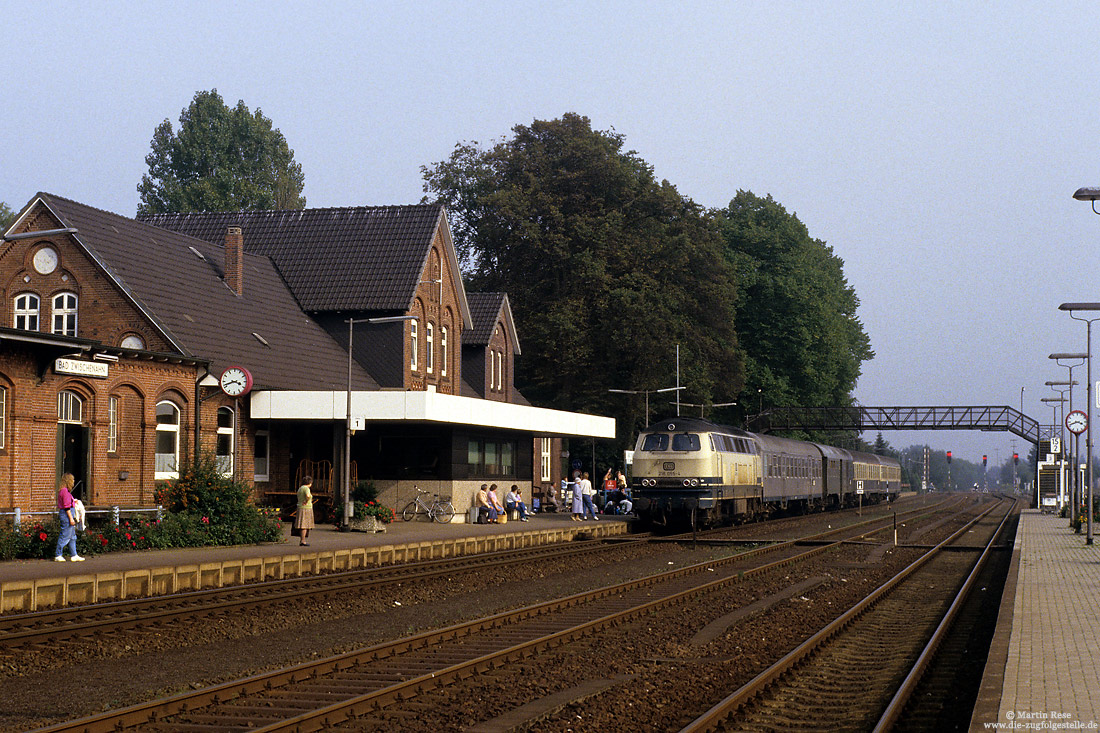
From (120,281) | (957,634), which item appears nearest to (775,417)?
(120,281)

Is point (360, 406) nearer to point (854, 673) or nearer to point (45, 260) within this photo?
point (45, 260)

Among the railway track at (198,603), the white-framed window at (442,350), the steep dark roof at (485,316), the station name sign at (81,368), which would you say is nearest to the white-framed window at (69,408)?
the station name sign at (81,368)

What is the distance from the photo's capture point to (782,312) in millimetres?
73625

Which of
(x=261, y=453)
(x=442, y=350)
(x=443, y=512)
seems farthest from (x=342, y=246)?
(x=443, y=512)

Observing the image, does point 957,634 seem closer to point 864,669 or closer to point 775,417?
point 864,669

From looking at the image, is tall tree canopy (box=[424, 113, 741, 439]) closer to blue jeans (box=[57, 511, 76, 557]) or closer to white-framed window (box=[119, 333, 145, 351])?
white-framed window (box=[119, 333, 145, 351])

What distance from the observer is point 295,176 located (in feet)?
261

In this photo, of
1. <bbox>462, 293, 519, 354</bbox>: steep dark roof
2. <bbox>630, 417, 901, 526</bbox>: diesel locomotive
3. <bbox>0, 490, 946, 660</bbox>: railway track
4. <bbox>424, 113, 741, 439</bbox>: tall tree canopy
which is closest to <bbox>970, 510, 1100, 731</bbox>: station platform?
<bbox>0, 490, 946, 660</bbox>: railway track

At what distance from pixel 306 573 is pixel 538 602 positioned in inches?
271

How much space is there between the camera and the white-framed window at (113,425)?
27.9 metres

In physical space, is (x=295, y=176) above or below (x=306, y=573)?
above

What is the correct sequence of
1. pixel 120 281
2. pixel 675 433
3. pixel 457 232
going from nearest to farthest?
pixel 120 281, pixel 675 433, pixel 457 232

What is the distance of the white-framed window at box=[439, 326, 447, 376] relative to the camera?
4503 centimetres

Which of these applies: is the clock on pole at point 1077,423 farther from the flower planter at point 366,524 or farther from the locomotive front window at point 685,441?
the flower planter at point 366,524
